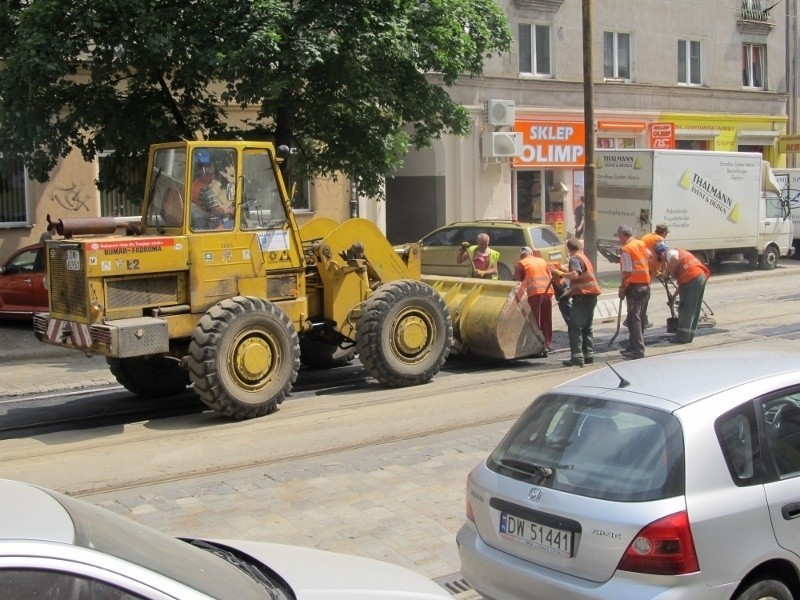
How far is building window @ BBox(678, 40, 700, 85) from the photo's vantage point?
33188 mm

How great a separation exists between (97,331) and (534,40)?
22139mm

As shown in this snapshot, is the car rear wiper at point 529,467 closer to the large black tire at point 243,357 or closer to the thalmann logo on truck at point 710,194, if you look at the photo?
the large black tire at point 243,357

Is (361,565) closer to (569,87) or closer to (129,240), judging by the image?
(129,240)

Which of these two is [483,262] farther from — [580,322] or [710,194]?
[710,194]

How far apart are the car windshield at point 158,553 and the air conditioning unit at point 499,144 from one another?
81.9 feet

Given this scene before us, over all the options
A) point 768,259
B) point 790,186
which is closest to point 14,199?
point 768,259

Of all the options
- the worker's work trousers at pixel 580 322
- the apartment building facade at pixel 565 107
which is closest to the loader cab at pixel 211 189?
the worker's work trousers at pixel 580 322

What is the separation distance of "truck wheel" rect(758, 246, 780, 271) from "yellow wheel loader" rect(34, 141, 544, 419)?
1661 cm

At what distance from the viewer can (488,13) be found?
54.7 feet

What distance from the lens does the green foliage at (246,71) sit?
14.2 m

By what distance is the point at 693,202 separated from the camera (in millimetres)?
24547

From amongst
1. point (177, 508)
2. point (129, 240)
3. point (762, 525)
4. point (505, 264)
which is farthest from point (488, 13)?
point (762, 525)

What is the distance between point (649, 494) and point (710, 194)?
2176 centimetres

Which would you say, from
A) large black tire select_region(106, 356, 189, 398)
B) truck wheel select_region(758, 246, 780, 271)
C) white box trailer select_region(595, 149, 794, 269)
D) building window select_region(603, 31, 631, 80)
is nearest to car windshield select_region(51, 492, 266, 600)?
large black tire select_region(106, 356, 189, 398)
